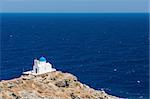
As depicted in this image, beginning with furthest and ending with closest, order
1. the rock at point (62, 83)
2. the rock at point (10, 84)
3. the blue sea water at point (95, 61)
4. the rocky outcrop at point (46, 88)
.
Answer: the blue sea water at point (95, 61) < the rock at point (62, 83) < the rock at point (10, 84) < the rocky outcrop at point (46, 88)

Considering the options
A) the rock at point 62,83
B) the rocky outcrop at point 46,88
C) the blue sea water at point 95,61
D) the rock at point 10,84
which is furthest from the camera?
the blue sea water at point 95,61

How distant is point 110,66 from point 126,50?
115ft

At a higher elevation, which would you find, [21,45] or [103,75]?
[21,45]

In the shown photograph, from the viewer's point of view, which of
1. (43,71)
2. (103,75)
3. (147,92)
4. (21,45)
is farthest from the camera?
(21,45)

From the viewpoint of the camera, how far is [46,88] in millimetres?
54469

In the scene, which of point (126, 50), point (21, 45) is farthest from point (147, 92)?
point (21, 45)

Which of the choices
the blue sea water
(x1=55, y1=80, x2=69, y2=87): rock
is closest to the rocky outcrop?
(x1=55, y1=80, x2=69, y2=87): rock

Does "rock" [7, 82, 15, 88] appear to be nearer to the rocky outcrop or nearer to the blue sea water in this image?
the rocky outcrop

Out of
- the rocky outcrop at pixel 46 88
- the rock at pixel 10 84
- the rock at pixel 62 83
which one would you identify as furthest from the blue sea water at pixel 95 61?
the rock at pixel 10 84

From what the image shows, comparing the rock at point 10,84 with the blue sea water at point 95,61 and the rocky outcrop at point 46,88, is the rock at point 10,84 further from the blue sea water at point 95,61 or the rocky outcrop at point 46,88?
the blue sea water at point 95,61

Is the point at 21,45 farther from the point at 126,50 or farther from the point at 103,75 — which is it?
the point at 103,75

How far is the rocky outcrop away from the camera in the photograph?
50062 millimetres

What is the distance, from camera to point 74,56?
14125 cm

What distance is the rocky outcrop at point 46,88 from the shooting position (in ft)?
164
